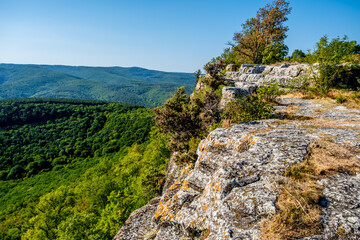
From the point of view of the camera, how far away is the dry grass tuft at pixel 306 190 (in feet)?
13.2

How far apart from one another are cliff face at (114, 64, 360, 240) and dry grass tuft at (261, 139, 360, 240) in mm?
70

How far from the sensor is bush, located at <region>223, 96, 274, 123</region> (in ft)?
33.6

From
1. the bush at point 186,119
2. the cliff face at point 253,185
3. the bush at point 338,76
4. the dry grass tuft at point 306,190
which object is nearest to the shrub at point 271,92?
the bush at point 186,119

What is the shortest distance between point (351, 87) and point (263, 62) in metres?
15.2

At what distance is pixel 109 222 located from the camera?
21.4 meters

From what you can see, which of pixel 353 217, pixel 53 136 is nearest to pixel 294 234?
pixel 353 217

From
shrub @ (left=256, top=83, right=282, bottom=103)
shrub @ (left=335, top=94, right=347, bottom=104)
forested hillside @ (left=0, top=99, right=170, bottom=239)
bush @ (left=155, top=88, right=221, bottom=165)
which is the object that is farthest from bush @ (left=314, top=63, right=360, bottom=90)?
forested hillside @ (left=0, top=99, right=170, bottom=239)

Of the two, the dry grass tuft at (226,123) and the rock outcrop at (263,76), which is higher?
the rock outcrop at (263,76)

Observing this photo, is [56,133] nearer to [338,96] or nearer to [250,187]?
[250,187]

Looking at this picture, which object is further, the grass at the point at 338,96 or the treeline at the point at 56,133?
the treeline at the point at 56,133

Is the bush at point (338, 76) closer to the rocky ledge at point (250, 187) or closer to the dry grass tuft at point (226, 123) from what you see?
the rocky ledge at point (250, 187)

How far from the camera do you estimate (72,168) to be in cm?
9412

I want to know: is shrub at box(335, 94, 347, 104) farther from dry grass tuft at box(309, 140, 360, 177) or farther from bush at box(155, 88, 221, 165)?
dry grass tuft at box(309, 140, 360, 177)

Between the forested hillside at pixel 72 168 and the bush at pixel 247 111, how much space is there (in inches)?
484
